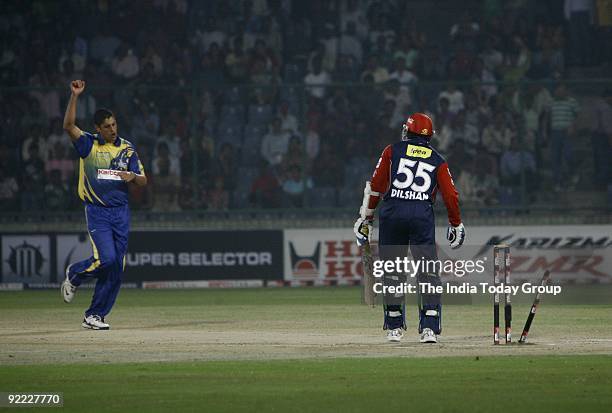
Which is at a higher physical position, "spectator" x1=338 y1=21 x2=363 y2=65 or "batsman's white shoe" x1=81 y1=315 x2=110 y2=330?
"spectator" x1=338 y1=21 x2=363 y2=65

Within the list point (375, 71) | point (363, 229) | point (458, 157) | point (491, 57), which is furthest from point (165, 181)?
point (363, 229)

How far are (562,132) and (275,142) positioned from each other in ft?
18.5

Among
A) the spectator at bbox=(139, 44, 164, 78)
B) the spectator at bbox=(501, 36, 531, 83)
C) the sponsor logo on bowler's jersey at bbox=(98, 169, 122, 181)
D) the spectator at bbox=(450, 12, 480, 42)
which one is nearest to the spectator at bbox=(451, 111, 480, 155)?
the spectator at bbox=(501, 36, 531, 83)

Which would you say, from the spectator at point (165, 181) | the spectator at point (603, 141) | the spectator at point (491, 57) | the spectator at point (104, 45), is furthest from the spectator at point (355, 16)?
the spectator at point (603, 141)

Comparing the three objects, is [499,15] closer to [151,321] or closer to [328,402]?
[151,321]

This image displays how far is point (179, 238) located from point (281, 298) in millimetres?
3628

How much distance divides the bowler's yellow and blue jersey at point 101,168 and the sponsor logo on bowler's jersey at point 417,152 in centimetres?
372

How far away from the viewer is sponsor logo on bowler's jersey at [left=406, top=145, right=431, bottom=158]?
12.7 meters

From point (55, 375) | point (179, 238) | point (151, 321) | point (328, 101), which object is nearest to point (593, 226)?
point (328, 101)

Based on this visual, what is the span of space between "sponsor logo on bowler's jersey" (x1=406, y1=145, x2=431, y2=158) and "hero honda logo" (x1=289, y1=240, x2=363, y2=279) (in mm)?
11256

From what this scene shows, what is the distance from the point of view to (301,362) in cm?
1167

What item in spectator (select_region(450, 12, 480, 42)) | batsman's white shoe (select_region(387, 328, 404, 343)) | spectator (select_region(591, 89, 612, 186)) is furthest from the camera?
spectator (select_region(450, 12, 480, 42))

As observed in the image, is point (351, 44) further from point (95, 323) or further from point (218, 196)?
point (95, 323)

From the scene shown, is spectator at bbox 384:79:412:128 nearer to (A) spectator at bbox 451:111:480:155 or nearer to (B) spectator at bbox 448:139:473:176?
(A) spectator at bbox 451:111:480:155
